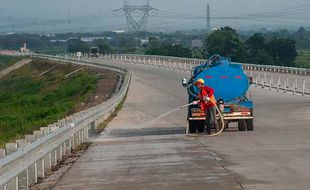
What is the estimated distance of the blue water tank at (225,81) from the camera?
21.7 m

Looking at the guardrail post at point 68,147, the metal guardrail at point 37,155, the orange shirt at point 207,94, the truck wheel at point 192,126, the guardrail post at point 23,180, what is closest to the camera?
the metal guardrail at point 37,155

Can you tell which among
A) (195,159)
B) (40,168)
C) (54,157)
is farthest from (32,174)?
(195,159)

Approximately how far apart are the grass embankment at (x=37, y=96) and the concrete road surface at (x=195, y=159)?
4.91 m

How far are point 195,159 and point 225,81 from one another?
7.02m

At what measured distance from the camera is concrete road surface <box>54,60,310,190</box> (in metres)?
11.8

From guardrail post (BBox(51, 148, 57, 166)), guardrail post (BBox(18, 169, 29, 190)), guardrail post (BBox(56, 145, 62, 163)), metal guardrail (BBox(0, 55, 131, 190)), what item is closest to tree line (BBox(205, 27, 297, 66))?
metal guardrail (BBox(0, 55, 131, 190))

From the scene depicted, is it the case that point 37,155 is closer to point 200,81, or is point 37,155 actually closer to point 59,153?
point 59,153

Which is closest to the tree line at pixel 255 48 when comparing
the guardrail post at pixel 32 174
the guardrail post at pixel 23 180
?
the guardrail post at pixel 32 174

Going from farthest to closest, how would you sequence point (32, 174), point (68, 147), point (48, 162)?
1. point (68, 147)
2. point (48, 162)
3. point (32, 174)

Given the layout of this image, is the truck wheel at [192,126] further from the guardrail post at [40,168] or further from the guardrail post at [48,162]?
the guardrail post at [40,168]

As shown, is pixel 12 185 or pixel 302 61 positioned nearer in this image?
pixel 12 185

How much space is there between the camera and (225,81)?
71.2 feet

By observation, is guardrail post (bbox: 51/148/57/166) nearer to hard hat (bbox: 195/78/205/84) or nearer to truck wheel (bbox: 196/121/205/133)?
hard hat (bbox: 195/78/205/84)

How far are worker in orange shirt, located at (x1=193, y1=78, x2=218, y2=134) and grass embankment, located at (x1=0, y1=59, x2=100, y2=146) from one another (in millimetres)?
6019
